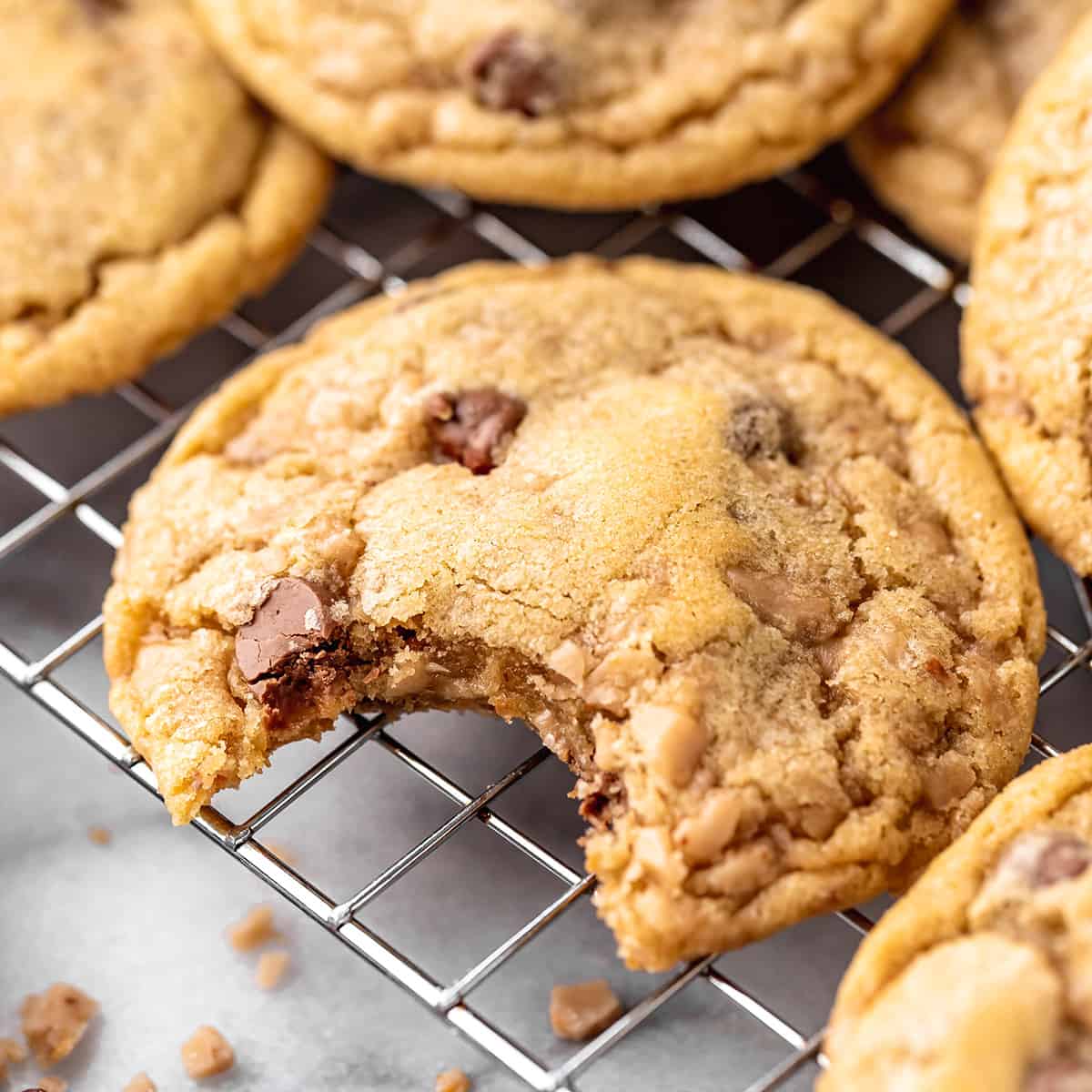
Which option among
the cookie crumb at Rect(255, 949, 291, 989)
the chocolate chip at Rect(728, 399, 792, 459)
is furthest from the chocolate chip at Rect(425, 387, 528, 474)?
the cookie crumb at Rect(255, 949, 291, 989)

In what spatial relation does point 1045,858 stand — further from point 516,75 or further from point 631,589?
point 516,75

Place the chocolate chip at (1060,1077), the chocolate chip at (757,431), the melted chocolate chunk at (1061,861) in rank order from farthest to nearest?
the chocolate chip at (757,431) → the melted chocolate chunk at (1061,861) → the chocolate chip at (1060,1077)

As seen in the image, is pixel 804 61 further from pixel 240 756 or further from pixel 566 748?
pixel 240 756

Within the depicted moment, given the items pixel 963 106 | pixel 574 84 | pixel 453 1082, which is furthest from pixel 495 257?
pixel 453 1082

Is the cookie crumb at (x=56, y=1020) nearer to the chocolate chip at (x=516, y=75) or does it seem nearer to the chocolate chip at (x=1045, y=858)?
the chocolate chip at (x=1045, y=858)

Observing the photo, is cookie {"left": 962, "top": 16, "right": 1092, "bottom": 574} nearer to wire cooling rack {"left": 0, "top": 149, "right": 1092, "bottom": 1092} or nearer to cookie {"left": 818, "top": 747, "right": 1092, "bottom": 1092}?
wire cooling rack {"left": 0, "top": 149, "right": 1092, "bottom": 1092}

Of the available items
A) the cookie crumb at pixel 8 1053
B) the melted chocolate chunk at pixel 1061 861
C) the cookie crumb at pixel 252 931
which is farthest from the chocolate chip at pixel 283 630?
the melted chocolate chunk at pixel 1061 861

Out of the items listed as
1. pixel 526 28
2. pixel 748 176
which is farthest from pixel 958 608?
pixel 526 28
